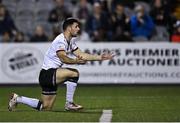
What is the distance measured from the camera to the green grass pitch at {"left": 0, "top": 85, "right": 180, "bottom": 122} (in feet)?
36.9

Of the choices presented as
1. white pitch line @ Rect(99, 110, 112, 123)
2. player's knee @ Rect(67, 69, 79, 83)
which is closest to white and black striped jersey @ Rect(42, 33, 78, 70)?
player's knee @ Rect(67, 69, 79, 83)

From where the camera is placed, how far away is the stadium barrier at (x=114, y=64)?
21109 millimetres

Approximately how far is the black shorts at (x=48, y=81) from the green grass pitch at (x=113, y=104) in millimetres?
407

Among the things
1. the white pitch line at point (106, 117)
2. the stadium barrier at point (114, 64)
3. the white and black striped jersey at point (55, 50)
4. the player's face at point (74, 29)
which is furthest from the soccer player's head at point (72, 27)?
the stadium barrier at point (114, 64)

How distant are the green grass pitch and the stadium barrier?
1.03ft

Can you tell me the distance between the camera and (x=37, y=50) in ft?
70.2

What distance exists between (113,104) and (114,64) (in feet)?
21.8

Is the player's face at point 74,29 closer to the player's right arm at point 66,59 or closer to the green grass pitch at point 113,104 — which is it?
the player's right arm at point 66,59

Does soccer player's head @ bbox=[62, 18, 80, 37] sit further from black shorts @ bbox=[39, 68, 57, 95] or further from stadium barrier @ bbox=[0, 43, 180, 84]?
stadium barrier @ bbox=[0, 43, 180, 84]

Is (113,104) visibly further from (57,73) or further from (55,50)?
(55,50)

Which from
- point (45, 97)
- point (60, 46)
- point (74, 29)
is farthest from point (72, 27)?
point (45, 97)

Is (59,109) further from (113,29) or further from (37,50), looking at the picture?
(113,29)

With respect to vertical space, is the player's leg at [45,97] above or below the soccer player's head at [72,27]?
A: below

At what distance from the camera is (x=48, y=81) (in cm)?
1259
